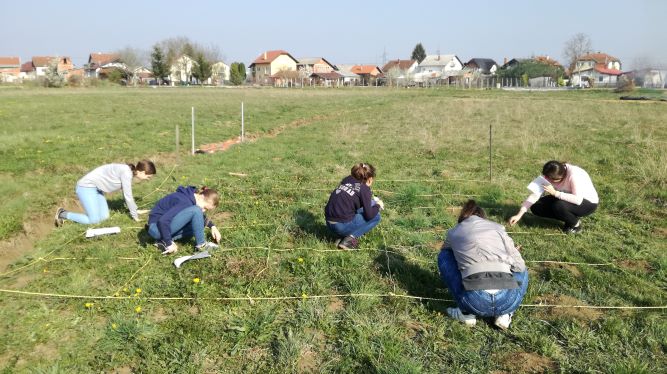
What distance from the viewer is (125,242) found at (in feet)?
18.6

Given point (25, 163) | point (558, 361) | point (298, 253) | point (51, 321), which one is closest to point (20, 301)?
point (51, 321)

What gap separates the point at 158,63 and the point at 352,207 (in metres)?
77.9

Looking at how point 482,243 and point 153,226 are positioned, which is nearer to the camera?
point 482,243

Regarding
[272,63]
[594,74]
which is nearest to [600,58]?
[594,74]

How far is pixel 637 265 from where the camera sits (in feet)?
16.6

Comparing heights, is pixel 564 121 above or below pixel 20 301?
above

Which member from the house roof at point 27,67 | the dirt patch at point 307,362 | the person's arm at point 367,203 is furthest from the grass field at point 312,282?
the house roof at point 27,67

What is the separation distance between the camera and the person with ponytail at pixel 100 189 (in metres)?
6.28

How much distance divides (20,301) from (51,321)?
2.05ft

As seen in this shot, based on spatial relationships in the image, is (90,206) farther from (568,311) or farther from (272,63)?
(272,63)

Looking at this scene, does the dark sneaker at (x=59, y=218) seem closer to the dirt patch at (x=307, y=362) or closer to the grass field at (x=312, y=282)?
the grass field at (x=312, y=282)

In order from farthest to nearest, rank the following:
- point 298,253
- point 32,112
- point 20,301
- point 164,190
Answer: point 32,112 < point 164,190 < point 298,253 < point 20,301

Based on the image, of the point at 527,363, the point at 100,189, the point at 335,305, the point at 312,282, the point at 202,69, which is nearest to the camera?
the point at 527,363

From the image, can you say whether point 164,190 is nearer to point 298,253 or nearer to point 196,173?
point 196,173
